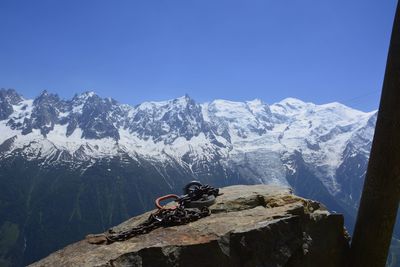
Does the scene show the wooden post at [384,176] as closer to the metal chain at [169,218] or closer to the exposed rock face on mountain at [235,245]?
the exposed rock face on mountain at [235,245]

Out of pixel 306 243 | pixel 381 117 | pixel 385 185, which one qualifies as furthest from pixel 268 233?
pixel 381 117

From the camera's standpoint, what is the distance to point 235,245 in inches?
323

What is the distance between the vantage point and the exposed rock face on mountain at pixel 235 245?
778 cm

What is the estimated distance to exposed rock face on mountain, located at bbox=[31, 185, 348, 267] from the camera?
7.78 meters

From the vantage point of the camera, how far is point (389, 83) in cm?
736

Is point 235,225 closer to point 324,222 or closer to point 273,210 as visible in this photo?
point 273,210

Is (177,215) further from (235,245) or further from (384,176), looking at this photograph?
(384,176)

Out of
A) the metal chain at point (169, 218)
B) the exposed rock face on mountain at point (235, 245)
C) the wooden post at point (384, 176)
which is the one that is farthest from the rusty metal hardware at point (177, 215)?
the wooden post at point (384, 176)

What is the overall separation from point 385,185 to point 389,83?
1640 mm

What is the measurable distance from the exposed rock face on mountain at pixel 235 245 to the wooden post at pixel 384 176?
4.54 ft

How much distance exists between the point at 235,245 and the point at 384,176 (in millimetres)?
2797

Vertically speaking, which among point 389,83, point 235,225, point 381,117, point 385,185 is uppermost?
point 389,83

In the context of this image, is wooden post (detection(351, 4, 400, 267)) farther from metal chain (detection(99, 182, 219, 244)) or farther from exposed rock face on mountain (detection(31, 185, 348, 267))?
metal chain (detection(99, 182, 219, 244))

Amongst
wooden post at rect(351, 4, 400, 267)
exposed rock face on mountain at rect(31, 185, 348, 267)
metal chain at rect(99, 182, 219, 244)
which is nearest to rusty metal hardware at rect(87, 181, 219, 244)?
metal chain at rect(99, 182, 219, 244)
